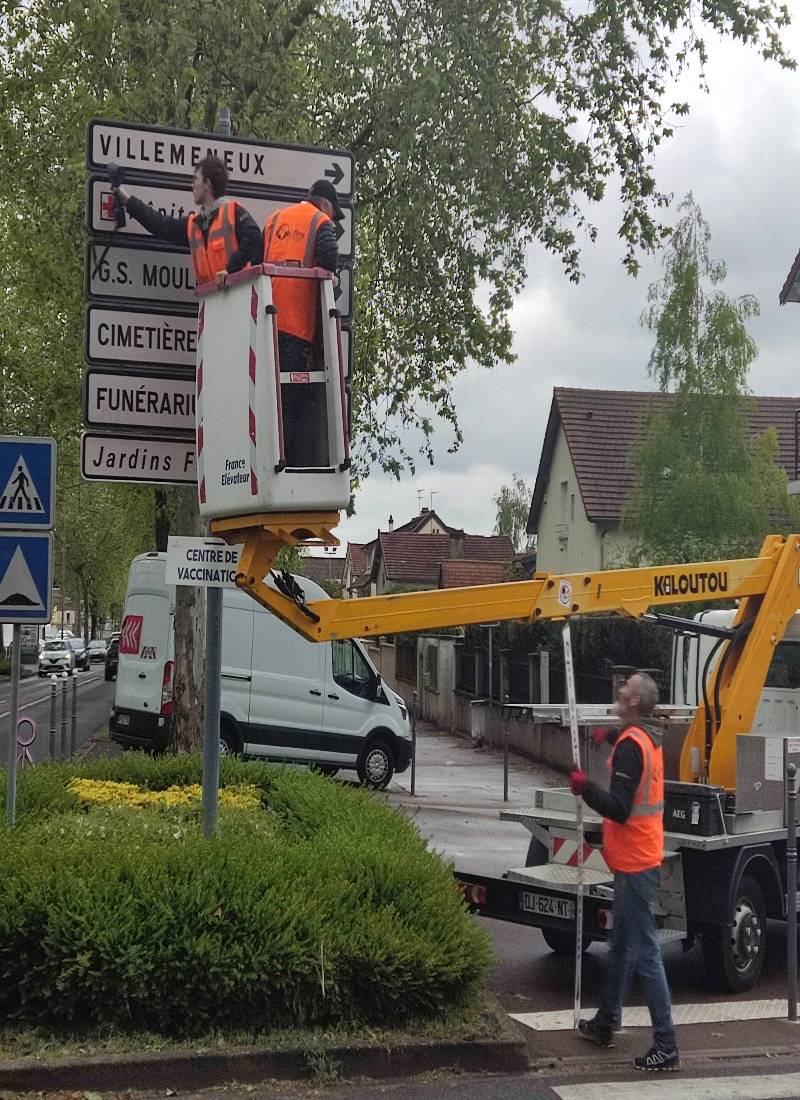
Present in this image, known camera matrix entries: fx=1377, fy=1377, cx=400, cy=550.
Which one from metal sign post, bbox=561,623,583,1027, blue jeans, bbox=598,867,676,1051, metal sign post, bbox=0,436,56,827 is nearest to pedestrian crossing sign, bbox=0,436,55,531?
metal sign post, bbox=0,436,56,827

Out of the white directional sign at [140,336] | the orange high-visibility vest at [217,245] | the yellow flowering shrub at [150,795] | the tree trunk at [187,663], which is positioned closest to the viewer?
the orange high-visibility vest at [217,245]

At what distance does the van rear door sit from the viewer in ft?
60.3

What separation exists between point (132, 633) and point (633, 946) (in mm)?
13162

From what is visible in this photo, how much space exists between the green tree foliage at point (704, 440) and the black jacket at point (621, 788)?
1999 centimetres

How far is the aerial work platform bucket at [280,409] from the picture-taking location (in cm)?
643

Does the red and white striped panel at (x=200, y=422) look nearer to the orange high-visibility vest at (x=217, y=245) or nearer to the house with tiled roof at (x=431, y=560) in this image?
the orange high-visibility vest at (x=217, y=245)

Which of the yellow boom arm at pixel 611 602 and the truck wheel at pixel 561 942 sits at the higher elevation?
the yellow boom arm at pixel 611 602

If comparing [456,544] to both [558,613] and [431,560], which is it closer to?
[431,560]

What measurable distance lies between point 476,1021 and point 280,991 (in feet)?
3.20

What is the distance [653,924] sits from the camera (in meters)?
6.79

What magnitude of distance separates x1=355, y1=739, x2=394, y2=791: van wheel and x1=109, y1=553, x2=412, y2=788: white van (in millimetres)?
14

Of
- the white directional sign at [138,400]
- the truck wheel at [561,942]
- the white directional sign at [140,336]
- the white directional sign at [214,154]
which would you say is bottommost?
the truck wheel at [561,942]

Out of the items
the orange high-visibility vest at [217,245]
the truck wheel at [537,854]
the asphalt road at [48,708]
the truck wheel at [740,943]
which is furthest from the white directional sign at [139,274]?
the asphalt road at [48,708]

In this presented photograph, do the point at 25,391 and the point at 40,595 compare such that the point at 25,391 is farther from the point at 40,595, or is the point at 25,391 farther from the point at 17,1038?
the point at 17,1038
